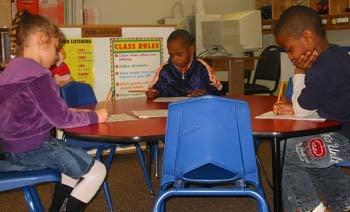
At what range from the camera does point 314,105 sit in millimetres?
1755

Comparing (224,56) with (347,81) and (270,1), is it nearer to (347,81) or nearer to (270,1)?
(270,1)

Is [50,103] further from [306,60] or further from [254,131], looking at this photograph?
[306,60]

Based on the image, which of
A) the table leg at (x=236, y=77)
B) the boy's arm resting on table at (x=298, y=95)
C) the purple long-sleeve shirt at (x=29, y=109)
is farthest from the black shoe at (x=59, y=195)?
the table leg at (x=236, y=77)

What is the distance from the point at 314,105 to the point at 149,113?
2.10ft

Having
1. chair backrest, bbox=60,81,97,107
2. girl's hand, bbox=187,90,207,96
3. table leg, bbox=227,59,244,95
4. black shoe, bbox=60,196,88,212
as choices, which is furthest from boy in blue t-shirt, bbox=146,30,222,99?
table leg, bbox=227,59,244,95

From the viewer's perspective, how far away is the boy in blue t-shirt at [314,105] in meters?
1.75

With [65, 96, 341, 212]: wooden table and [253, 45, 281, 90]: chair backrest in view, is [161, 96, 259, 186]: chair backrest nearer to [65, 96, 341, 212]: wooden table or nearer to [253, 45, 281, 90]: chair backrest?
[65, 96, 341, 212]: wooden table

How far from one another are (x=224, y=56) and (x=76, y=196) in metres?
3.23

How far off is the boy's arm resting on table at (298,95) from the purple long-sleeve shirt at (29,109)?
→ 0.73 meters

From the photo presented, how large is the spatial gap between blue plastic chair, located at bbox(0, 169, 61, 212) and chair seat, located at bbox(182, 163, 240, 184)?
1.66ft

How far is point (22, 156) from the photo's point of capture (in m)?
1.84

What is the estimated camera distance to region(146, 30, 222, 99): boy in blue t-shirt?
9.63 ft

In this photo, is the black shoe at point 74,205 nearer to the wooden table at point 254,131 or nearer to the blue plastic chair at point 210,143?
the wooden table at point 254,131

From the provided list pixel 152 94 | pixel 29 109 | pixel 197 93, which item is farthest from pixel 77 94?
pixel 29 109
